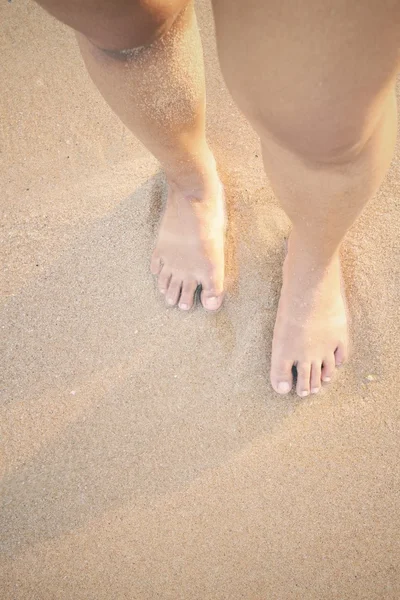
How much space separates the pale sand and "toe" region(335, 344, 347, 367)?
0.10 ft

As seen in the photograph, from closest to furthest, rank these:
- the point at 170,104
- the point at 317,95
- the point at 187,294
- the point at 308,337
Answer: the point at 317,95, the point at 170,104, the point at 308,337, the point at 187,294

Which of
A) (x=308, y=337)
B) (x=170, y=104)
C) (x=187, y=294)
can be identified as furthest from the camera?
(x=187, y=294)

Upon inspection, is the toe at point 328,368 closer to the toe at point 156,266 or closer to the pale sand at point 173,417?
the pale sand at point 173,417

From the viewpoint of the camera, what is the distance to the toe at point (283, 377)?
1.09 meters

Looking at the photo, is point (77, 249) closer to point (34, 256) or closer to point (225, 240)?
point (34, 256)

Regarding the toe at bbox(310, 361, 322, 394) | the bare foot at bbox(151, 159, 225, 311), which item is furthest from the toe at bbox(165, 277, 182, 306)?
the toe at bbox(310, 361, 322, 394)

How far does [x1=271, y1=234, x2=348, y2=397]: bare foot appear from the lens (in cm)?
105

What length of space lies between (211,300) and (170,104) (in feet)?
1.55

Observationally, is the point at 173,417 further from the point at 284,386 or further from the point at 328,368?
the point at 328,368

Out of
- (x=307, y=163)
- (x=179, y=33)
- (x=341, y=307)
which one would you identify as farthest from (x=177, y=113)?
(x=341, y=307)

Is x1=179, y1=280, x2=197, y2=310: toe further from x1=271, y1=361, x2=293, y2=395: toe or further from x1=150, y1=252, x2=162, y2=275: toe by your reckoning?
x1=271, y1=361, x2=293, y2=395: toe

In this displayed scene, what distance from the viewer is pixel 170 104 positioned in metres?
0.85

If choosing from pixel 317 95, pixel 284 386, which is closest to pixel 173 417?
pixel 284 386

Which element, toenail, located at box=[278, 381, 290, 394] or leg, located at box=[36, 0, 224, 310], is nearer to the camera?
leg, located at box=[36, 0, 224, 310]
